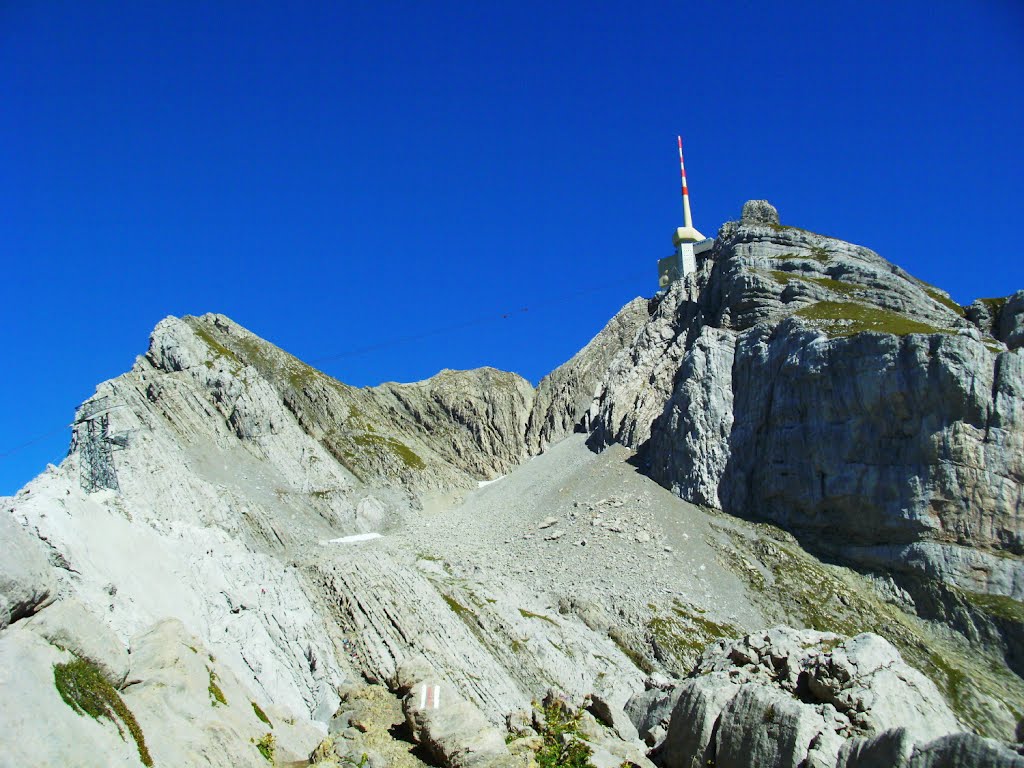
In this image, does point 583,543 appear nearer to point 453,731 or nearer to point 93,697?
point 453,731

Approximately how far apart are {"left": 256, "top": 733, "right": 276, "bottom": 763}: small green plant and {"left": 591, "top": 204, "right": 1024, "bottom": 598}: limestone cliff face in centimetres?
7278

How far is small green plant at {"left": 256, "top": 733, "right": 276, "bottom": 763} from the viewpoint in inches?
916

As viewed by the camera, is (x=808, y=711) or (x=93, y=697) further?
(x=808, y=711)

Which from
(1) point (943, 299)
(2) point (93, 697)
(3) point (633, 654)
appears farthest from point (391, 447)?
(2) point (93, 697)

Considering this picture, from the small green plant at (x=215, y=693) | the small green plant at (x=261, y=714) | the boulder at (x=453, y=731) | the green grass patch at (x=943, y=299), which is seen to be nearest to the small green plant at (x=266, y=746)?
the small green plant at (x=215, y=693)

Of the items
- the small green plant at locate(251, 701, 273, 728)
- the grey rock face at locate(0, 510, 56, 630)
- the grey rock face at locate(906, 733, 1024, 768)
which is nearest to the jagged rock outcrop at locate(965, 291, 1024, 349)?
the grey rock face at locate(906, 733, 1024, 768)

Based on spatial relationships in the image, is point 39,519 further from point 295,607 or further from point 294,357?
point 294,357

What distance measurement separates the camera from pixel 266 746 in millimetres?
23859

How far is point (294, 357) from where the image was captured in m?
145

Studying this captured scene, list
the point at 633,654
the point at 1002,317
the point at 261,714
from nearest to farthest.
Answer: the point at 261,714, the point at 633,654, the point at 1002,317

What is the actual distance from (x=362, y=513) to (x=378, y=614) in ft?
165

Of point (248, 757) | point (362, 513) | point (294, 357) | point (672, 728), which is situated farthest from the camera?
point (294, 357)

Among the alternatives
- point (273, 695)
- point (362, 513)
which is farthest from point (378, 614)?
point (362, 513)

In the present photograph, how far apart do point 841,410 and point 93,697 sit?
82896mm
